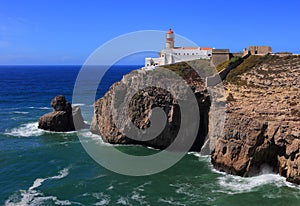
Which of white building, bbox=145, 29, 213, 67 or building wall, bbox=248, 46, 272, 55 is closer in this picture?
building wall, bbox=248, 46, 272, 55

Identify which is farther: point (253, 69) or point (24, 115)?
point (24, 115)

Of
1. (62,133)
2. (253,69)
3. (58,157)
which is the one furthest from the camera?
(62,133)

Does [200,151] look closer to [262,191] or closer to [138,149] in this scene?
[138,149]

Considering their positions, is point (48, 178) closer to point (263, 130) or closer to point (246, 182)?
point (246, 182)

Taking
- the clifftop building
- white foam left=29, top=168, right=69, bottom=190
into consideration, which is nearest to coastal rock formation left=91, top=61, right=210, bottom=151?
the clifftop building

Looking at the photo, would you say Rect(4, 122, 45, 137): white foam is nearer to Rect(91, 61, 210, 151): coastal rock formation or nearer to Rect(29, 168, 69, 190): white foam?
Rect(91, 61, 210, 151): coastal rock formation

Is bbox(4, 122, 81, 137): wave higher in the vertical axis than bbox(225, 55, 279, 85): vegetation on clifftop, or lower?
lower

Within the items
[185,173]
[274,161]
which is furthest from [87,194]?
[274,161]

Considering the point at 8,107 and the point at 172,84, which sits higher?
the point at 172,84
